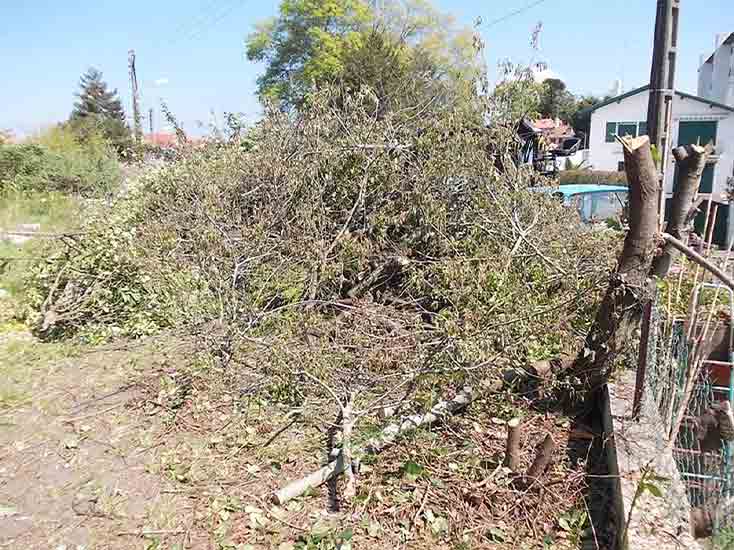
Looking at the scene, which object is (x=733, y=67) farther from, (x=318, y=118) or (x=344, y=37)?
(x=318, y=118)

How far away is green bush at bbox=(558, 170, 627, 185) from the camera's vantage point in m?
20.8

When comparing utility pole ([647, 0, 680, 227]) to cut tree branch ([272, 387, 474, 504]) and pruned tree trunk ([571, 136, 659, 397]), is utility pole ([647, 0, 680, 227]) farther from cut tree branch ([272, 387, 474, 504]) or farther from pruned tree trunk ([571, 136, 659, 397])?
cut tree branch ([272, 387, 474, 504])

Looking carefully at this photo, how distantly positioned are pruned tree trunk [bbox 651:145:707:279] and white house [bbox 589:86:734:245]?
53.2 feet

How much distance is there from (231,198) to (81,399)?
9.26 feet

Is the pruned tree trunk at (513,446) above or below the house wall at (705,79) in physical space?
below

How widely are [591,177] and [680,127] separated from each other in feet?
13.7

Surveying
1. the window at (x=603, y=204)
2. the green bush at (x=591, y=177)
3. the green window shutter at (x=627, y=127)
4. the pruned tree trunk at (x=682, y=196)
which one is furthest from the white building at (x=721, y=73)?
the pruned tree trunk at (x=682, y=196)

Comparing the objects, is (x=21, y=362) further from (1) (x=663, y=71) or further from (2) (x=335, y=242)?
(1) (x=663, y=71)

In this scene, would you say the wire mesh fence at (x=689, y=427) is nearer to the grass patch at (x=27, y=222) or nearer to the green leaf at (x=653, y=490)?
the green leaf at (x=653, y=490)

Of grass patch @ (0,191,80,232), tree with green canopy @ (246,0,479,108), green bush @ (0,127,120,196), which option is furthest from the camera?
tree with green canopy @ (246,0,479,108)

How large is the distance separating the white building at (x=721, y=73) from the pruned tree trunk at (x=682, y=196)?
2842 centimetres

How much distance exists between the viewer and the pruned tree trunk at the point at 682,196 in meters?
3.16

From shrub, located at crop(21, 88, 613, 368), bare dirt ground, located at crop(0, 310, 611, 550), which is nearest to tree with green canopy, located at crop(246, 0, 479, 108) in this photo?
shrub, located at crop(21, 88, 613, 368)

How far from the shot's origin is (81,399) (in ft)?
14.1
